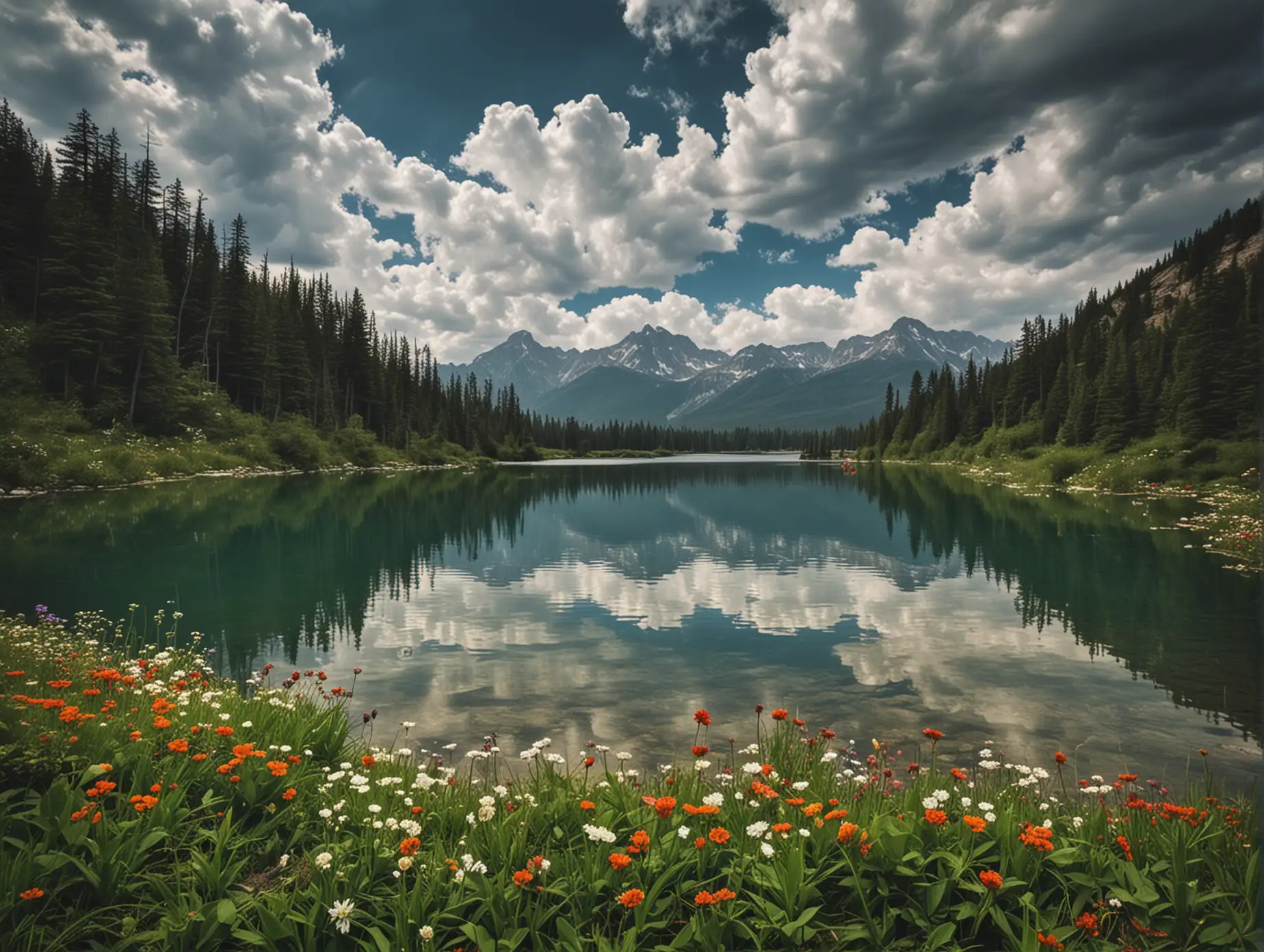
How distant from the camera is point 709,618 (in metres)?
19.4

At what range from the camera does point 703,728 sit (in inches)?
433

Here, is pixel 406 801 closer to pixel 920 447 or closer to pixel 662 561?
pixel 662 561

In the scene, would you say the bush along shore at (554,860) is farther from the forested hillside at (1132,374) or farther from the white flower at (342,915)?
the forested hillside at (1132,374)

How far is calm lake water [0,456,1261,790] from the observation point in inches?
447

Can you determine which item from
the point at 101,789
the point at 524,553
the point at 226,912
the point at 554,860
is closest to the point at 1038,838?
the point at 554,860

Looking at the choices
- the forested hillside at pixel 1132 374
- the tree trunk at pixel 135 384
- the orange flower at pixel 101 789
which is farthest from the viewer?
the tree trunk at pixel 135 384

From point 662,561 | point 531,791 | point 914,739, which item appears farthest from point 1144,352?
point 531,791

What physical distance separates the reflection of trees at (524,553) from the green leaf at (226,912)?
10.8m

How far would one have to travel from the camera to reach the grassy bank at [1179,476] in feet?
101

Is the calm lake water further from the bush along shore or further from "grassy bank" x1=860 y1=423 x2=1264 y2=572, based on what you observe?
the bush along shore

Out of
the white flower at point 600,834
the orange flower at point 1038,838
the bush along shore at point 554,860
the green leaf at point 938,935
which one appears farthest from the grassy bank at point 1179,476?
the white flower at point 600,834

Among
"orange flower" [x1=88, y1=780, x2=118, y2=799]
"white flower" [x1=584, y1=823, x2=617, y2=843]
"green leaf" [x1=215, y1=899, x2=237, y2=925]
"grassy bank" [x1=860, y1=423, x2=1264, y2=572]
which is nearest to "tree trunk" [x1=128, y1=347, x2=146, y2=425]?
"orange flower" [x1=88, y1=780, x2=118, y2=799]

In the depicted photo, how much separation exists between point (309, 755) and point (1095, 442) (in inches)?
3755

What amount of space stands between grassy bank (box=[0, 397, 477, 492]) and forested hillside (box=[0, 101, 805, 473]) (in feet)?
3.22
